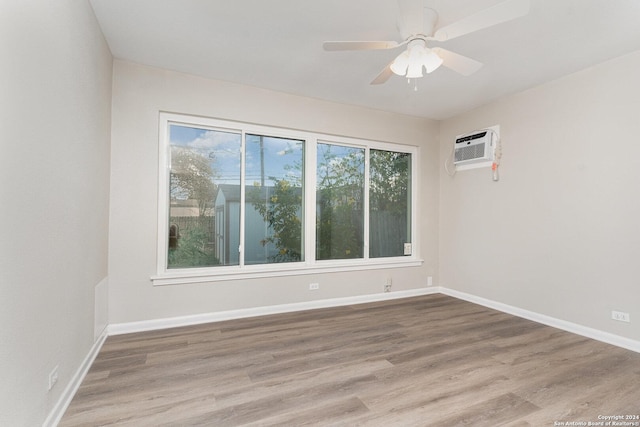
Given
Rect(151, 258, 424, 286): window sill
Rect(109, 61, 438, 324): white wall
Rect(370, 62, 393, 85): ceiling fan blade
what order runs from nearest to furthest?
1. Rect(370, 62, 393, 85): ceiling fan blade
2. Rect(109, 61, 438, 324): white wall
3. Rect(151, 258, 424, 286): window sill

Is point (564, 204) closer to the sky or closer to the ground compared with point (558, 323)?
closer to the sky

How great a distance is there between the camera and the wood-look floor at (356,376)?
1842mm

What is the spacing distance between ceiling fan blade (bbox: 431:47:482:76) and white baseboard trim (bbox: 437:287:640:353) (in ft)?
9.40

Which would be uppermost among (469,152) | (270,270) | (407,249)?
(469,152)

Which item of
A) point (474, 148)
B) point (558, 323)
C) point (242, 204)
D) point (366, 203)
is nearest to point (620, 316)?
point (558, 323)

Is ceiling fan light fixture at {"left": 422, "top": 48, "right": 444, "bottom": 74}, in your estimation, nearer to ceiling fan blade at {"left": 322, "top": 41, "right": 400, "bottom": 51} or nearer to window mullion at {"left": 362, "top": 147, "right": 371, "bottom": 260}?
ceiling fan blade at {"left": 322, "top": 41, "right": 400, "bottom": 51}

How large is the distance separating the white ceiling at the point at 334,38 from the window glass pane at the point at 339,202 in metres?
0.94

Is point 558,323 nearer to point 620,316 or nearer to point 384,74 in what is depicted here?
point 620,316

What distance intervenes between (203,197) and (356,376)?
2457mm

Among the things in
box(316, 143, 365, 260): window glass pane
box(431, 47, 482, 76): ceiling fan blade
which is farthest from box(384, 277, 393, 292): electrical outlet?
box(431, 47, 482, 76): ceiling fan blade

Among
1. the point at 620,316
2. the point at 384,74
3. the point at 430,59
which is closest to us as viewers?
the point at 430,59

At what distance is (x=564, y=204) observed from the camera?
330 centimetres

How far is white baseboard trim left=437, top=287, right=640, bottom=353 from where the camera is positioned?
2816 millimetres

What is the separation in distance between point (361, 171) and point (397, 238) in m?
1.19
